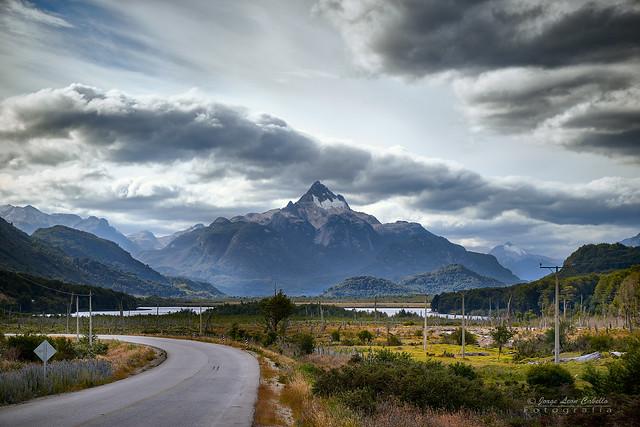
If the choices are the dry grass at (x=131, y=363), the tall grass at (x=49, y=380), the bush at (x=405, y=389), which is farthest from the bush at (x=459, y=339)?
the bush at (x=405, y=389)

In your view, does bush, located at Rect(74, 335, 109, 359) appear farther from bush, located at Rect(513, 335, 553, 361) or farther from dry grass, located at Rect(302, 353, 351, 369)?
bush, located at Rect(513, 335, 553, 361)

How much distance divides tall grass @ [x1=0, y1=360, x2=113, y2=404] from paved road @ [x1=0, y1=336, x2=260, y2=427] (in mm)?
923

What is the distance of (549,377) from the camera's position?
36.7 m

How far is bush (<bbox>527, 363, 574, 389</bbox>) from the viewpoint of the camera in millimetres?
36281

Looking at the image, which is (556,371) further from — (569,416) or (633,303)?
(633,303)

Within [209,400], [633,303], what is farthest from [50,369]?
[633,303]

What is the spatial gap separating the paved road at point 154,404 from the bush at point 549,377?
17.6 meters

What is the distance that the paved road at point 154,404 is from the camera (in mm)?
17859

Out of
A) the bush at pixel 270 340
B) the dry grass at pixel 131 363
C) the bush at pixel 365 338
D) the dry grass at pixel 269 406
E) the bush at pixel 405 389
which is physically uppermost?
the bush at pixel 405 389

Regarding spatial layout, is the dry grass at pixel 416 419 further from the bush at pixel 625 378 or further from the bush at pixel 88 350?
the bush at pixel 88 350

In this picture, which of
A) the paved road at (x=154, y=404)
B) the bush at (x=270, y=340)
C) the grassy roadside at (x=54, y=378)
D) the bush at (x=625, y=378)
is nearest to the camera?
the paved road at (x=154, y=404)

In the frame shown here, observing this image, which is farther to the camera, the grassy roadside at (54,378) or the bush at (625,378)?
the bush at (625,378)

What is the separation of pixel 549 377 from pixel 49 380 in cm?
2898

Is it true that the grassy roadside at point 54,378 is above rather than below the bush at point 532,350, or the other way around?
above
